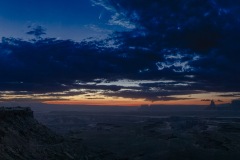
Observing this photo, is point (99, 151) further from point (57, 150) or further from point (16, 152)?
point (16, 152)

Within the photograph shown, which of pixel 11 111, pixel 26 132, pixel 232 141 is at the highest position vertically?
pixel 11 111

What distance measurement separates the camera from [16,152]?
4928 centimetres

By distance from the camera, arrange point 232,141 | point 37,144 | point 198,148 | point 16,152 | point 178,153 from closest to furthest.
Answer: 1. point 16,152
2. point 37,144
3. point 178,153
4. point 198,148
5. point 232,141

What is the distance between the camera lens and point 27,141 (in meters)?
58.4

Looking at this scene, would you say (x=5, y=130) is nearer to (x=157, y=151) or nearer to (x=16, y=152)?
(x=16, y=152)

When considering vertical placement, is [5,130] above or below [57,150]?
above

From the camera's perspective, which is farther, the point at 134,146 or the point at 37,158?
the point at 134,146

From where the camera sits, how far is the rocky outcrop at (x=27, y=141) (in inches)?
1961

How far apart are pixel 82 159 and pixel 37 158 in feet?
50.2

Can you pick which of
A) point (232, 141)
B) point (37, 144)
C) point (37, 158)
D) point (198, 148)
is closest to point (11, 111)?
point (37, 144)

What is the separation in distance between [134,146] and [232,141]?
1418 inches

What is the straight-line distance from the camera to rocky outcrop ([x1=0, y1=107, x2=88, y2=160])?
163 feet

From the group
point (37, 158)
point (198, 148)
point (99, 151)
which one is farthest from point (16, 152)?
point (198, 148)

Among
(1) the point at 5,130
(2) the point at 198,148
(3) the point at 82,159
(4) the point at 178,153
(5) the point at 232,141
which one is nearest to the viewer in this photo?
(1) the point at 5,130
